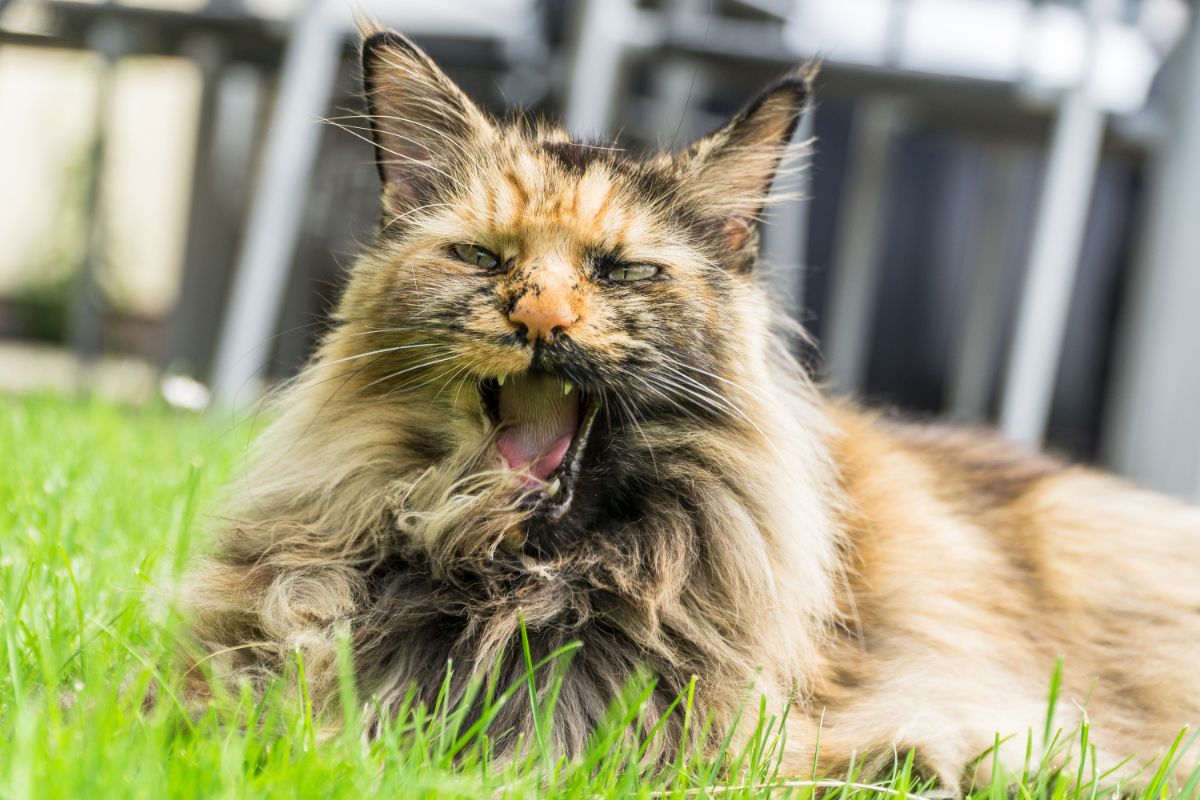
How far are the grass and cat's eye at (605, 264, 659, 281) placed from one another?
0.52 m

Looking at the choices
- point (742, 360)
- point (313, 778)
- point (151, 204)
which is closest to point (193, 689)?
point (313, 778)

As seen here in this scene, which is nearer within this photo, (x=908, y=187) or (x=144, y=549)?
(x=144, y=549)

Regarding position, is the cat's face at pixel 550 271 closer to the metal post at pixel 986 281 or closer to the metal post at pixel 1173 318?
the metal post at pixel 1173 318

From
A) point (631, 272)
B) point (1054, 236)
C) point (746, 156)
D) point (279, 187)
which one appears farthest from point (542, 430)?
point (1054, 236)

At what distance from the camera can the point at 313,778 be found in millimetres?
984

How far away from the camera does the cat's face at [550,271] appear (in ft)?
4.57

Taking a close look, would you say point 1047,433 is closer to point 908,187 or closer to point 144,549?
point 908,187

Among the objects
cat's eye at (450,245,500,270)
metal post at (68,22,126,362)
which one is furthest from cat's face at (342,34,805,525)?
metal post at (68,22,126,362)

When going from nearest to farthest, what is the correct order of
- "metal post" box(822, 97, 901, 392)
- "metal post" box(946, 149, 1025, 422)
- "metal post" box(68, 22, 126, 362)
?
"metal post" box(68, 22, 126, 362)
"metal post" box(822, 97, 901, 392)
"metal post" box(946, 149, 1025, 422)

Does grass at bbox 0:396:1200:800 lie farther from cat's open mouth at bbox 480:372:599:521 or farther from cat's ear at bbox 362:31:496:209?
cat's ear at bbox 362:31:496:209

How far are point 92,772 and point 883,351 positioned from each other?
488cm

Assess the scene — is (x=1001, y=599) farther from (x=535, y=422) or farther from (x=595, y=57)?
(x=595, y=57)

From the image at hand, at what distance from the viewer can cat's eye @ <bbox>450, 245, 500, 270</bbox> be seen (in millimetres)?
1507

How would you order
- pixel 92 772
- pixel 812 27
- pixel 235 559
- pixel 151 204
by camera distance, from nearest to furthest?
pixel 92 772
pixel 235 559
pixel 812 27
pixel 151 204
